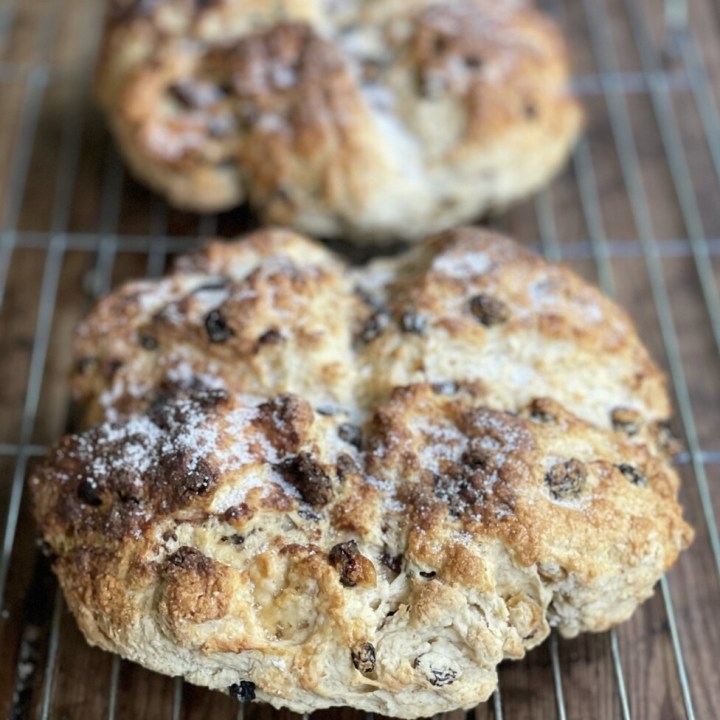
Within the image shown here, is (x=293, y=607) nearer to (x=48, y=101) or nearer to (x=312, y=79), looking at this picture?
(x=312, y=79)

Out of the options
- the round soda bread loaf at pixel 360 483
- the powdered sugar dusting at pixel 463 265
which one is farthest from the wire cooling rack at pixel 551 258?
the powdered sugar dusting at pixel 463 265

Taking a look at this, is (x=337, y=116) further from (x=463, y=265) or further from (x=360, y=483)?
(x=360, y=483)

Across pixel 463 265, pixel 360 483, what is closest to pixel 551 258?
pixel 463 265

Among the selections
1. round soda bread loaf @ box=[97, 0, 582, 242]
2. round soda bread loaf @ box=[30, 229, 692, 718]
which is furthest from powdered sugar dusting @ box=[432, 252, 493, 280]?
round soda bread loaf @ box=[97, 0, 582, 242]

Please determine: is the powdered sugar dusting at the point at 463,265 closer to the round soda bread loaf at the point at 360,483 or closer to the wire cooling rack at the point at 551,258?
the round soda bread loaf at the point at 360,483

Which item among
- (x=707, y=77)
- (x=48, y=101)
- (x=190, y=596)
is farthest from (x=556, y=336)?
(x=48, y=101)

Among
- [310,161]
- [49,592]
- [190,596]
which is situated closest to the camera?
[190,596]
